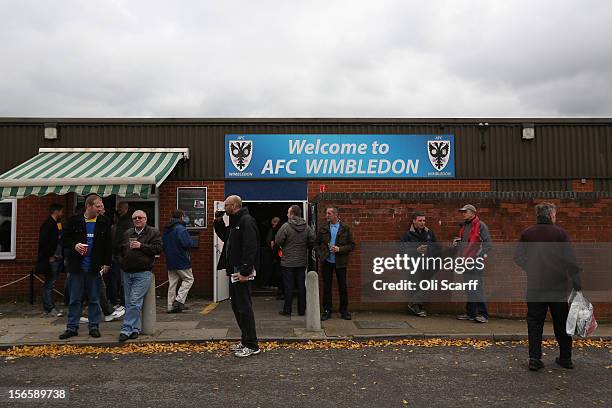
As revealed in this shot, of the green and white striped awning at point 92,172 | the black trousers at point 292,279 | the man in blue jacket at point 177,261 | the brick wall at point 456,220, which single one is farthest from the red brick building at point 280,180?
the black trousers at point 292,279

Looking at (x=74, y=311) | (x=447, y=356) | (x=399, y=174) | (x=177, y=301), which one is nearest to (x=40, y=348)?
(x=74, y=311)

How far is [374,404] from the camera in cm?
473

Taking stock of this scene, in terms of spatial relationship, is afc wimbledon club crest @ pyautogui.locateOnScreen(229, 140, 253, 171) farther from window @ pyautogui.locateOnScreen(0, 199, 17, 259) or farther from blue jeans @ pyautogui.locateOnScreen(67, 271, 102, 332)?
blue jeans @ pyautogui.locateOnScreen(67, 271, 102, 332)

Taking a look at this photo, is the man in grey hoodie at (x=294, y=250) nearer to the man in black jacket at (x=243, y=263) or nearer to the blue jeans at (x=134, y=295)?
the man in black jacket at (x=243, y=263)

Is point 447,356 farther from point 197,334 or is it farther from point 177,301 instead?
point 177,301

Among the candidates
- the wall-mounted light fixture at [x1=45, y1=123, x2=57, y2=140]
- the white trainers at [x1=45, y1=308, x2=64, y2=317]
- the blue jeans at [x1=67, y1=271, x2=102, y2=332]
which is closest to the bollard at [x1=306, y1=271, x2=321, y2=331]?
the blue jeans at [x1=67, y1=271, x2=102, y2=332]

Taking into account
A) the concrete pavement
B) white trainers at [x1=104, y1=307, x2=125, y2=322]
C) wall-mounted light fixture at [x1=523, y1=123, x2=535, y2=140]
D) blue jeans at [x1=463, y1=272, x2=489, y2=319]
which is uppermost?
wall-mounted light fixture at [x1=523, y1=123, x2=535, y2=140]

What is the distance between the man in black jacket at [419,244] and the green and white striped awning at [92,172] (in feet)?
15.5

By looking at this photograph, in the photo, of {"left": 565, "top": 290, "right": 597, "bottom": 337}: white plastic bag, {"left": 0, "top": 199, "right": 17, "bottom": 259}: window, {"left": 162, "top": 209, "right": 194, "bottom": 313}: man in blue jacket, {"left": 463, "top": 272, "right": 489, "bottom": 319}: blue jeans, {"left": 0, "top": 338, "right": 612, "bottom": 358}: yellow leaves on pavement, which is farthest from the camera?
A: {"left": 0, "top": 199, "right": 17, "bottom": 259}: window

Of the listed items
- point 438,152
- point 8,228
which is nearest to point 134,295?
point 8,228

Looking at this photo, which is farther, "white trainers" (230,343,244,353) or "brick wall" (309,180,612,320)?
"brick wall" (309,180,612,320)

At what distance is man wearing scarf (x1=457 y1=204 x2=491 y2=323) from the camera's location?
27.3ft

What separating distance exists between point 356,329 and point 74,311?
393 cm

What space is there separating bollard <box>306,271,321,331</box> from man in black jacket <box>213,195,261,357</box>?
1.28m
